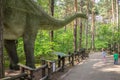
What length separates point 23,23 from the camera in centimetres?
1067

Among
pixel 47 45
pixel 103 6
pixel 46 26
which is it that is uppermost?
pixel 103 6

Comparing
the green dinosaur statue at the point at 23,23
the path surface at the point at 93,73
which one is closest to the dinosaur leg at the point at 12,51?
the green dinosaur statue at the point at 23,23

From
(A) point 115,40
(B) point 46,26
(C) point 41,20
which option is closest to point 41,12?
(C) point 41,20

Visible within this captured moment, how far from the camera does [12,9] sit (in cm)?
1014

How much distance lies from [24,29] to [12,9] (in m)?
1.14

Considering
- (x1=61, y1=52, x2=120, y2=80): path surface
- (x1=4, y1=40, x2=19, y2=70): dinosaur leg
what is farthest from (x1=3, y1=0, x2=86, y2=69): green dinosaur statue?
(x1=61, y1=52, x2=120, y2=80): path surface

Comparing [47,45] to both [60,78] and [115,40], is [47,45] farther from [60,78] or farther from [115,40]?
[115,40]

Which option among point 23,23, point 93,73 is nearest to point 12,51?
point 23,23

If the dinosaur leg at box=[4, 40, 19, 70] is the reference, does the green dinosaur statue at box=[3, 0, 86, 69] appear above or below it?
above

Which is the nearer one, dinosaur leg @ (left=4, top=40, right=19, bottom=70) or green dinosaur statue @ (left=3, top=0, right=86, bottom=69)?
green dinosaur statue @ (left=3, top=0, right=86, bottom=69)

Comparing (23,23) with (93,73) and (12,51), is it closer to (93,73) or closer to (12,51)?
(12,51)

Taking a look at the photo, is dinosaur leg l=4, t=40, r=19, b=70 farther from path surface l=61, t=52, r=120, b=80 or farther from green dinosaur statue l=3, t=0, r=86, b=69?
path surface l=61, t=52, r=120, b=80

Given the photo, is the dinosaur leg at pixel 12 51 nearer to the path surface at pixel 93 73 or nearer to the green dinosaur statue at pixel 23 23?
the green dinosaur statue at pixel 23 23

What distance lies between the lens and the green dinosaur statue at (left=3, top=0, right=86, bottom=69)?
1009 cm
